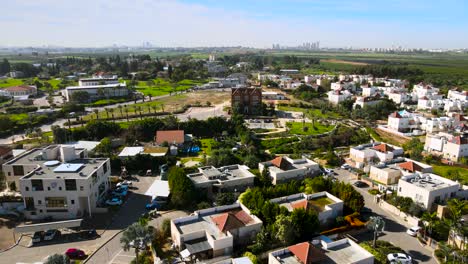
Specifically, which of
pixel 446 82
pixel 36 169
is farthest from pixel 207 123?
pixel 446 82

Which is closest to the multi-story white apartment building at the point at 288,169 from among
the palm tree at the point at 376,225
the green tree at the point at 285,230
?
the palm tree at the point at 376,225

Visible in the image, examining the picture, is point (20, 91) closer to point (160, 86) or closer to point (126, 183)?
point (160, 86)

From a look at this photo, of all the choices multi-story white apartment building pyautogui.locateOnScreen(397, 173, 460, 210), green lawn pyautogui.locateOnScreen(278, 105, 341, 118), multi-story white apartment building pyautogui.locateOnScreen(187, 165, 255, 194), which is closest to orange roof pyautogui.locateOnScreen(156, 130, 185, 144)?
multi-story white apartment building pyautogui.locateOnScreen(187, 165, 255, 194)

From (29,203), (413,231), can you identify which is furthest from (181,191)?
(413,231)

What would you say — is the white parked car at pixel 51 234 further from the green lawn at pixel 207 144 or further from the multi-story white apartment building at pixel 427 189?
the multi-story white apartment building at pixel 427 189

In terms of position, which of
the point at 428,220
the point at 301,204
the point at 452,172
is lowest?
the point at 452,172

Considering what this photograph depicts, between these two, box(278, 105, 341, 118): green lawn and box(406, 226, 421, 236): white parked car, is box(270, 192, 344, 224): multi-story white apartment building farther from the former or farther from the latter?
box(278, 105, 341, 118): green lawn

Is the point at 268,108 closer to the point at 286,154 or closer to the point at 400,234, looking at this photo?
the point at 286,154
